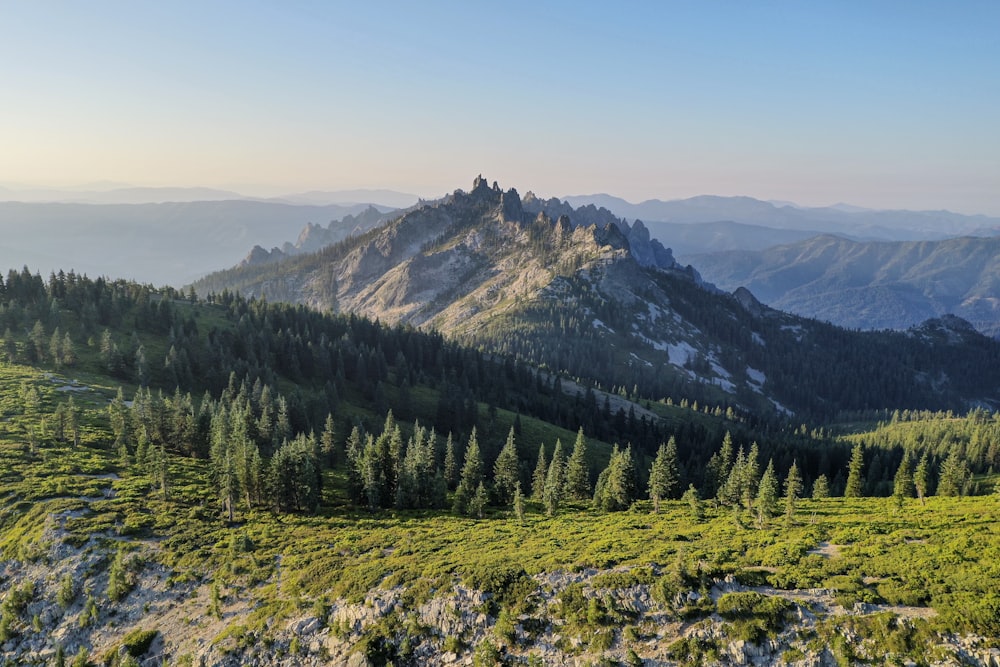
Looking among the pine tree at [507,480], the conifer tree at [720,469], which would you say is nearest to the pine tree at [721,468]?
the conifer tree at [720,469]

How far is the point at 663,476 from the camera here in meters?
74.1

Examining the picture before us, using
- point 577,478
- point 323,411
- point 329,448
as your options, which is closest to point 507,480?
point 577,478

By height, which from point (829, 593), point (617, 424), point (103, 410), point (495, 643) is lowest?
point (617, 424)

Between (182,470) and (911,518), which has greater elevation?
(911,518)

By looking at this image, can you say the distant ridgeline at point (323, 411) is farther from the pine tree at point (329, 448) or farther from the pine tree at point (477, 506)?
the pine tree at point (477, 506)

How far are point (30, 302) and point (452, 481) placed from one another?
144 meters

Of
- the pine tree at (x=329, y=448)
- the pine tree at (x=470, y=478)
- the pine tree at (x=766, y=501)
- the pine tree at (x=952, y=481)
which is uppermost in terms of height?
the pine tree at (x=766, y=501)

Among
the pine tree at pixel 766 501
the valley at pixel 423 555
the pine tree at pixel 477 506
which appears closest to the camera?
the valley at pixel 423 555

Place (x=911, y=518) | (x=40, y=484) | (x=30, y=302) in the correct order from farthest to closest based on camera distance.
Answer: (x=30, y=302), (x=40, y=484), (x=911, y=518)

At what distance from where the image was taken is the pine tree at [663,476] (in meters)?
71.0

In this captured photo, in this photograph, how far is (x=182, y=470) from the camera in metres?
74.8

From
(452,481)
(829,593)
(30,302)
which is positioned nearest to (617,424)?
(452,481)

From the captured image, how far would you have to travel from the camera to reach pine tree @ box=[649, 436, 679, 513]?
71012mm

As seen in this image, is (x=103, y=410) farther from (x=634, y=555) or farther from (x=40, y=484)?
(x=634, y=555)
